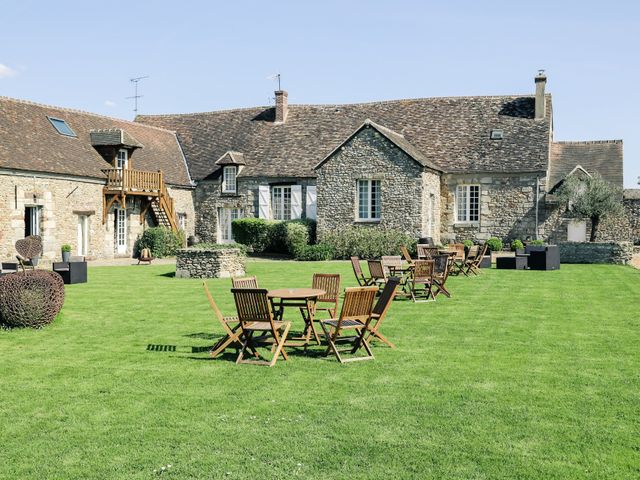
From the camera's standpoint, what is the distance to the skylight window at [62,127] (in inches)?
1094

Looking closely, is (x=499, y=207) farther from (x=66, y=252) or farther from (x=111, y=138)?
(x=66, y=252)

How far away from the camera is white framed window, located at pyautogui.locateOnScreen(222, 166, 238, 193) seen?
32.6 m

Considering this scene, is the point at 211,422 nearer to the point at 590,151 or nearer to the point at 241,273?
the point at 241,273

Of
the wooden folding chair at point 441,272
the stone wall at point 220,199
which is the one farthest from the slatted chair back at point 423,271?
the stone wall at point 220,199

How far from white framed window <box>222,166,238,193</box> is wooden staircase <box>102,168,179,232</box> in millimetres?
2833

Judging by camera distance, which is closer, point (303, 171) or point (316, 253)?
point (316, 253)

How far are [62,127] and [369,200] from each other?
13198mm

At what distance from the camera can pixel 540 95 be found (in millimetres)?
30547

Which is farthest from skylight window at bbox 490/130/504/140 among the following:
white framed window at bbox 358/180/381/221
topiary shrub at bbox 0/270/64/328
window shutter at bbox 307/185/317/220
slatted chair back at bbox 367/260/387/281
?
topiary shrub at bbox 0/270/64/328

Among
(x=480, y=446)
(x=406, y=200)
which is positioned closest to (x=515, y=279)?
(x=406, y=200)

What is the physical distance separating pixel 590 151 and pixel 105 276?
2424cm

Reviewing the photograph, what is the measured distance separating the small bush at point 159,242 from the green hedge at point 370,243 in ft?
24.0

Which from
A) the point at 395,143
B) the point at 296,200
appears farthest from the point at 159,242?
the point at 395,143

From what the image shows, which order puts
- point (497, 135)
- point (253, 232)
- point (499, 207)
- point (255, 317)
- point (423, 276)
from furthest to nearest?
point (497, 135) → point (253, 232) → point (499, 207) → point (423, 276) → point (255, 317)
